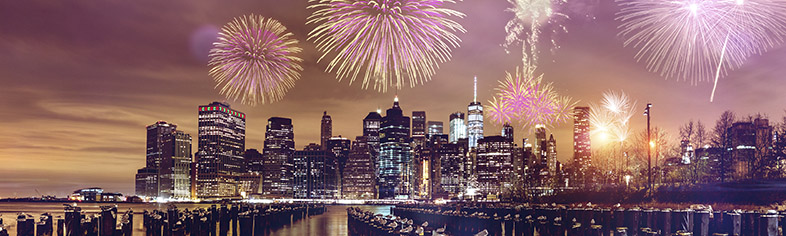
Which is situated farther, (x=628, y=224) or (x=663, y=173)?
(x=663, y=173)

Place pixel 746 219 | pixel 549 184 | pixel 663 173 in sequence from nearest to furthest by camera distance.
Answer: pixel 746 219, pixel 663 173, pixel 549 184

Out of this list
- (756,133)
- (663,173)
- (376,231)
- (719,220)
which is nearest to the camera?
(719,220)

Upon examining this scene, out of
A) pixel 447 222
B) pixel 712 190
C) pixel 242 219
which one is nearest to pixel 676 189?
pixel 712 190

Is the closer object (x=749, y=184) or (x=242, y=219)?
(x=242, y=219)

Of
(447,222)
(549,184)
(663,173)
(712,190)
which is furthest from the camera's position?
(549,184)

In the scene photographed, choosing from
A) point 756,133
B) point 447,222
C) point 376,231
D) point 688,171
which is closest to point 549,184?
point 688,171

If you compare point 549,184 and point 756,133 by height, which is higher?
point 756,133

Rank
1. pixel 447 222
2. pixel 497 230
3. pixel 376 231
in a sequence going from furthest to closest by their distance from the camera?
1. pixel 447 222
2. pixel 497 230
3. pixel 376 231

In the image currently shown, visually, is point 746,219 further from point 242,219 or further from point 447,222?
point 242,219

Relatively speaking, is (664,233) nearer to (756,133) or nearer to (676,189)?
(676,189)
